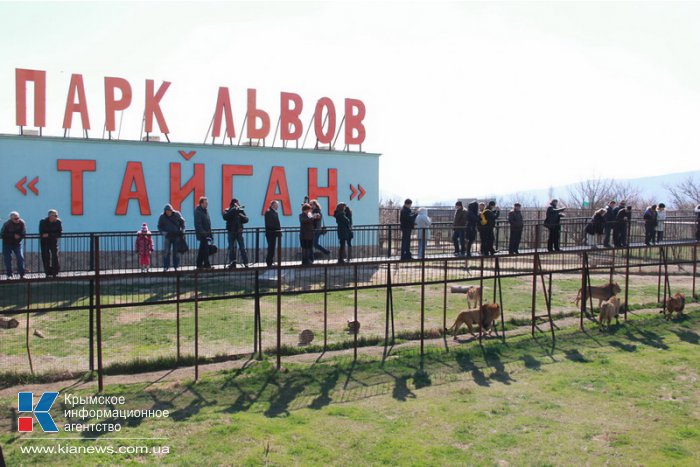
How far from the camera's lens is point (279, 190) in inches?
1244

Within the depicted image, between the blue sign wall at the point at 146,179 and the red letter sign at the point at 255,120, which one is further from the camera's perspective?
the red letter sign at the point at 255,120

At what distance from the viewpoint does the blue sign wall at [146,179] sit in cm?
2653

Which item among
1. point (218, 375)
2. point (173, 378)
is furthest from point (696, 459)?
point (173, 378)

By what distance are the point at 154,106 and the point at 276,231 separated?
17077 mm

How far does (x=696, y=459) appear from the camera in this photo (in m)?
9.96

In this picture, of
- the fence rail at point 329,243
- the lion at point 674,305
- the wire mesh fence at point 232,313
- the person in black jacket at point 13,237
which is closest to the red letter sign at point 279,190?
the fence rail at point 329,243

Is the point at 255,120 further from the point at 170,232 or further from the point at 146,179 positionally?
the point at 170,232

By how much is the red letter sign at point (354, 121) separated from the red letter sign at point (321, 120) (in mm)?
895

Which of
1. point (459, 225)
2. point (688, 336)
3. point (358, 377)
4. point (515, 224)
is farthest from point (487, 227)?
point (688, 336)

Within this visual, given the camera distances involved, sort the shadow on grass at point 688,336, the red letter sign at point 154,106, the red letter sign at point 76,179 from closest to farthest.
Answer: the shadow on grass at point 688,336 < the red letter sign at point 76,179 < the red letter sign at point 154,106

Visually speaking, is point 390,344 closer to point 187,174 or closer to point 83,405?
point 83,405

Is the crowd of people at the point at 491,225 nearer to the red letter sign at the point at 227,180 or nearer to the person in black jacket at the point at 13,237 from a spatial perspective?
the person in black jacket at the point at 13,237

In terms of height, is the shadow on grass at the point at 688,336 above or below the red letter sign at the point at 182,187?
below

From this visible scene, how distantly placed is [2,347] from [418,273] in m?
18.0
